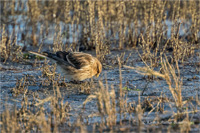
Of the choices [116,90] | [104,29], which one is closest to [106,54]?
[104,29]

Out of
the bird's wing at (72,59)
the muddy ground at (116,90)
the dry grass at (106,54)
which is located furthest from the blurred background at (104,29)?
the bird's wing at (72,59)

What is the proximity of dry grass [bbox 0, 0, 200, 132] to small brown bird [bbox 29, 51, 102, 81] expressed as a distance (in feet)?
0.92

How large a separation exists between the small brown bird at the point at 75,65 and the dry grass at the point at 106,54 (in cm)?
28

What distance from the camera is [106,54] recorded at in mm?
8844

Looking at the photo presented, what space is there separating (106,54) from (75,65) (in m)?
1.75

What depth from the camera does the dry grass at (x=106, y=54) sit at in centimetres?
459

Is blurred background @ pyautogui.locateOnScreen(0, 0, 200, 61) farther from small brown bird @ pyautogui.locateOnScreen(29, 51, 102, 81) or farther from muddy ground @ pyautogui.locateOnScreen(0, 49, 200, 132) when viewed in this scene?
small brown bird @ pyautogui.locateOnScreen(29, 51, 102, 81)

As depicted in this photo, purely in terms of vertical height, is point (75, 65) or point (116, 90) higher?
point (75, 65)

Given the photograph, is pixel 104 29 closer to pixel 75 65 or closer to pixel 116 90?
pixel 75 65

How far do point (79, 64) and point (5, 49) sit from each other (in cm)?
274

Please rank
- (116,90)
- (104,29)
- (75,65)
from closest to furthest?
(116,90) → (75,65) → (104,29)

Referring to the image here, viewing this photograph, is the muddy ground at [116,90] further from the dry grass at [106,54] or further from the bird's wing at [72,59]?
the bird's wing at [72,59]

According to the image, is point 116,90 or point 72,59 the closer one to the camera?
point 116,90

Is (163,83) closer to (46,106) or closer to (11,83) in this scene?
(46,106)
